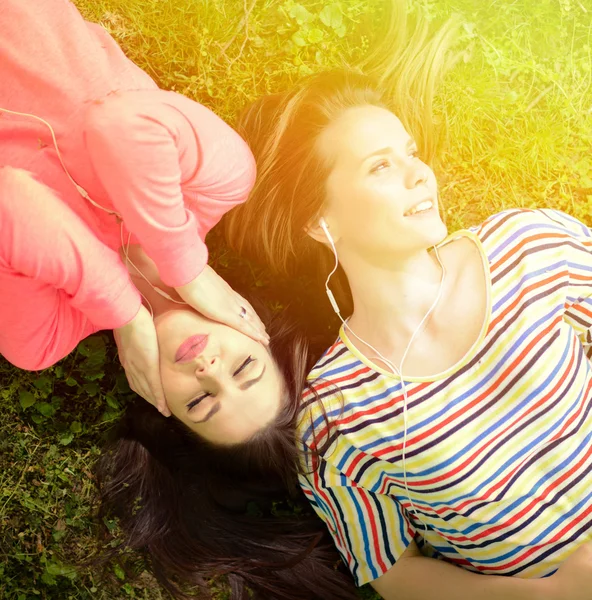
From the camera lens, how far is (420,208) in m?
2.70

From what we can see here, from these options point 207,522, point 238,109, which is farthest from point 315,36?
point 207,522

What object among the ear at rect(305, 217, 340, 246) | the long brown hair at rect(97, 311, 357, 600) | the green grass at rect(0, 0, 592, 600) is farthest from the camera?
the green grass at rect(0, 0, 592, 600)

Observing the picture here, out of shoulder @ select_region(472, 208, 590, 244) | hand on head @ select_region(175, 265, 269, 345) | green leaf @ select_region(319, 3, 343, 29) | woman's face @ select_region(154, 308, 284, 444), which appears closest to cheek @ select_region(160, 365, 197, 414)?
woman's face @ select_region(154, 308, 284, 444)

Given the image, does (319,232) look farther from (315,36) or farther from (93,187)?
(315,36)

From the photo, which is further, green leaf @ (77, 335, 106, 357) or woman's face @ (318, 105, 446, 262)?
green leaf @ (77, 335, 106, 357)

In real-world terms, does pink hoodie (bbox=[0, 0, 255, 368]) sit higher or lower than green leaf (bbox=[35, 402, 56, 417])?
higher

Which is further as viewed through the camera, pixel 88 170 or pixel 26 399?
pixel 26 399

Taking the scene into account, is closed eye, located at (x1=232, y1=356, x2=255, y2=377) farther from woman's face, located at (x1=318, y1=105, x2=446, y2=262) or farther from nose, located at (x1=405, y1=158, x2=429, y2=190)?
nose, located at (x1=405, y1=158, x2=429, y2=190)

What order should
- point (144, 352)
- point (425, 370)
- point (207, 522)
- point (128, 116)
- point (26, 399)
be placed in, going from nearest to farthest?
point (128, 116), point (144, 352), point (425, 370), point (207, 522), point (26, 399)

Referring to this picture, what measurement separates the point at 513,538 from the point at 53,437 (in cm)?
242

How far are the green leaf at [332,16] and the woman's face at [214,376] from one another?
6.02ft

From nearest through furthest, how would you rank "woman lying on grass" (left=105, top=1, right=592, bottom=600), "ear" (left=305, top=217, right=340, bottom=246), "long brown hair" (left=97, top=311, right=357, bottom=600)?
"woman lying on grass" (left=105, top=1, right=592, bottom=600)
"ear" (left=305, top=217, right=340, bottom=246)
"long brown hair" (left=97, top=311, right=357, bottom=600)

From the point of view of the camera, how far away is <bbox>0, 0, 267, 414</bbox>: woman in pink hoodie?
2.50 meters

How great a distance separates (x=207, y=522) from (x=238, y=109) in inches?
87.8
